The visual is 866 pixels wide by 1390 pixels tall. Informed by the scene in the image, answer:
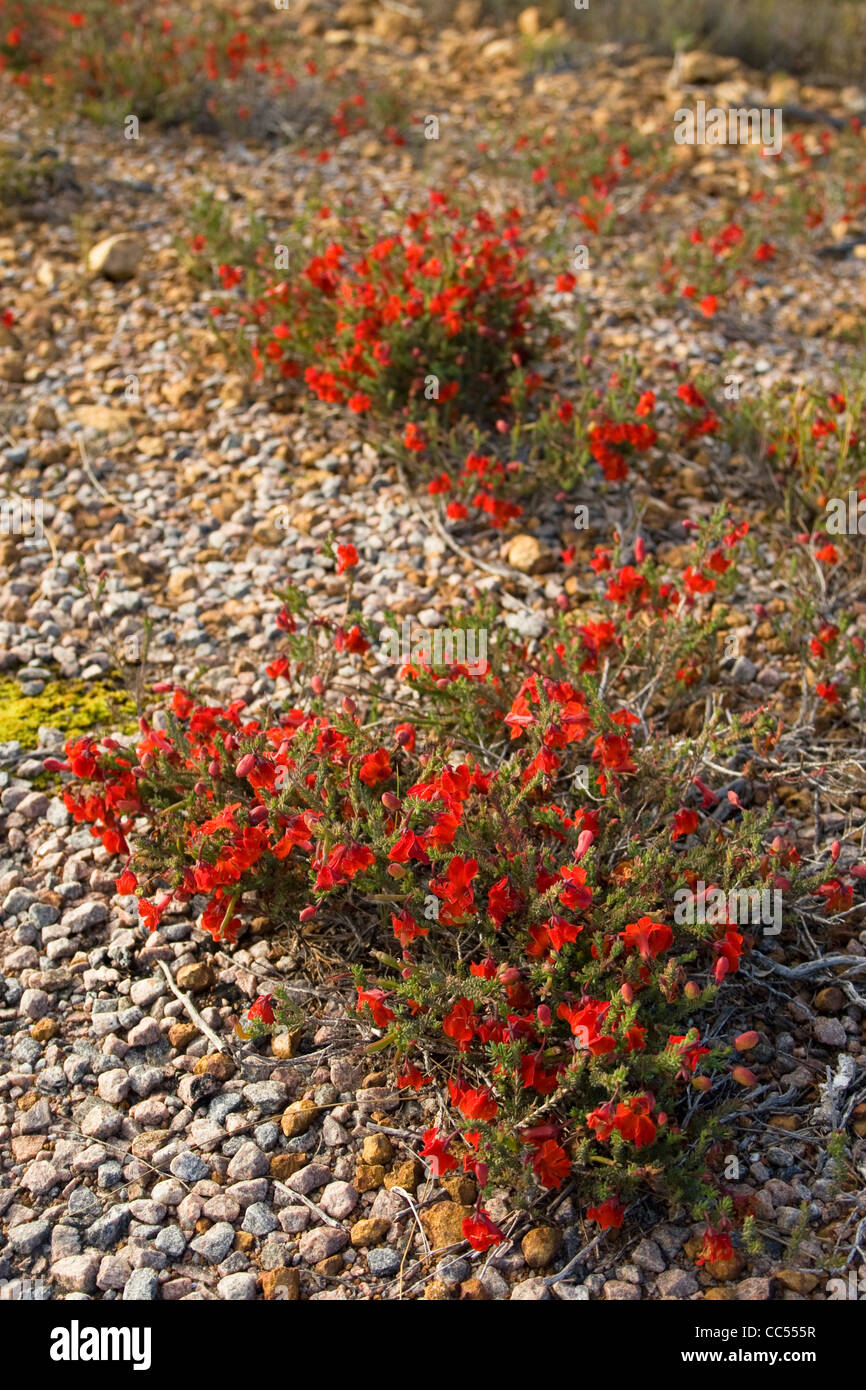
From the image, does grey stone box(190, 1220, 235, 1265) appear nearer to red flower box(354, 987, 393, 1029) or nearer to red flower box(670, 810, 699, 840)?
red flower box(354, 987, 393, 1029)

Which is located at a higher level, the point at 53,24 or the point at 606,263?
the point at 53,24

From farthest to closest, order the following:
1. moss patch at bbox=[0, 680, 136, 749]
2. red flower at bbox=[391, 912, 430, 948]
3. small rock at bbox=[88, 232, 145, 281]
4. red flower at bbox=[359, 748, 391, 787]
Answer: small rock at bbox=[88, 232, 145, 281]
moss patch at bbox=[0, 680, 136, 749]
red flower at bbox=[359, 748, 391, 787]
red flower at bbox=[391, 912, 430, 948]

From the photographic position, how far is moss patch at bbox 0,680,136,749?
384 cm

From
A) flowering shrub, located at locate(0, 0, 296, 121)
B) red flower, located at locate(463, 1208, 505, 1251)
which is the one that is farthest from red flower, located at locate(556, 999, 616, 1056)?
flowering shrub, located at locate(0, 0, 296, 121)

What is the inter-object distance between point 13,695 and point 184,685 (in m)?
0.63

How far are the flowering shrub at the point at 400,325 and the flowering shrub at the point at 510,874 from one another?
1.65 m

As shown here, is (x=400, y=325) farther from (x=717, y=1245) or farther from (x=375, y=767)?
(x=717, y=1245)

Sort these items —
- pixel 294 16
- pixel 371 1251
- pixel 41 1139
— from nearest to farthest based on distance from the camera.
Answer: pixel 371 1251 → pixel 41 1139 → pixel 294 16

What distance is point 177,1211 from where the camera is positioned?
2.58m

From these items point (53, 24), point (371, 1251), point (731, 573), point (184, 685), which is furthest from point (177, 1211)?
point (53, 24)

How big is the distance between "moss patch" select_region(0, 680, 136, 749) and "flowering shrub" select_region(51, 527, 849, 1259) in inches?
19.1

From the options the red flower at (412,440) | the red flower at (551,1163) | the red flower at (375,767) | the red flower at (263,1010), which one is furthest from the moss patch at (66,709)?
the red flower at (551,1163)
